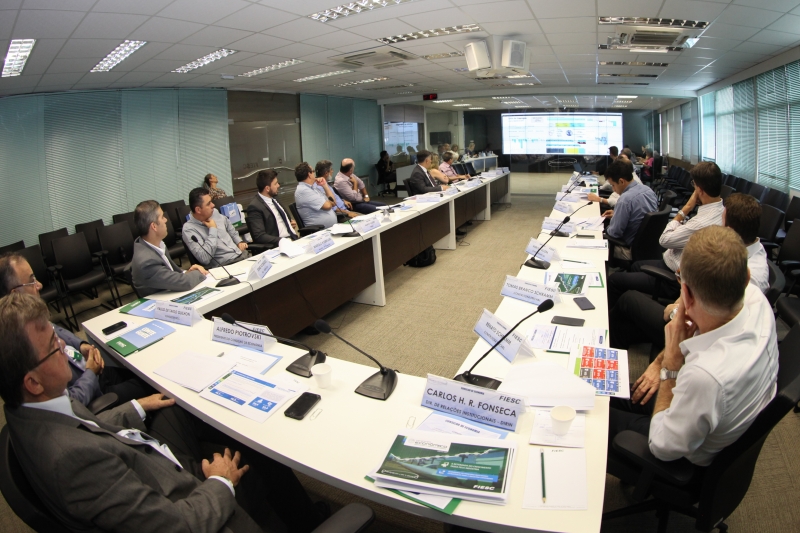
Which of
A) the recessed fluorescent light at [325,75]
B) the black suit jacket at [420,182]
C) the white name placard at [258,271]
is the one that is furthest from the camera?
the recessed fluorescent light at [325,75]

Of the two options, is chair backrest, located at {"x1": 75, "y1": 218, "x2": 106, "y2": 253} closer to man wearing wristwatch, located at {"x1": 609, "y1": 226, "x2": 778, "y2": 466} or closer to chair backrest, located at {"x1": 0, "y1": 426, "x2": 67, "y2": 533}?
chair backrest, located at {"x1": 0, "y1": 426, "x2": 67, "y2": 533}

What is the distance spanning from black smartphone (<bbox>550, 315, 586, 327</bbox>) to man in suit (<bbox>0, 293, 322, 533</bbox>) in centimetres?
146

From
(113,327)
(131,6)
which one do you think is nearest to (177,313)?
(113,327)

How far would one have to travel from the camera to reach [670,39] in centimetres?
486

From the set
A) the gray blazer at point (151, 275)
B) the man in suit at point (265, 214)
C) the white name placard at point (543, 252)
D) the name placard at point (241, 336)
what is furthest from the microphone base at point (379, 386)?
the man in suit at point (265, 214)

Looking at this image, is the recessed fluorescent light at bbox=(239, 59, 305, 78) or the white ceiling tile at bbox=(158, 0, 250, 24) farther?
the recessed fluorescent light at bbox=(239, 59, 305, 78)

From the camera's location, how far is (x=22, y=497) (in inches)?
39.9

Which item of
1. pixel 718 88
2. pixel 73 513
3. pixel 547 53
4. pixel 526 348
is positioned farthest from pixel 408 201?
pixel 718 88

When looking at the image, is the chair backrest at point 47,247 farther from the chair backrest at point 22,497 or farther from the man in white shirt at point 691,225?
the man in white shirt at point 691,225

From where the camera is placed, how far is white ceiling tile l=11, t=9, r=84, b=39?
289cm

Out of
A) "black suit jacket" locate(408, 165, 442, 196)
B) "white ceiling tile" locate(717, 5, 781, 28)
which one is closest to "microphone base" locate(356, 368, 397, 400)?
"white ceiling tile" locate(717, 5, 781, 28)

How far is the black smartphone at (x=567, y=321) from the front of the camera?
203cm

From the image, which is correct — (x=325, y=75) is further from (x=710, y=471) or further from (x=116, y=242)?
(x=710, y=471)

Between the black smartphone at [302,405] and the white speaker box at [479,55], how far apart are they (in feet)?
15.7
